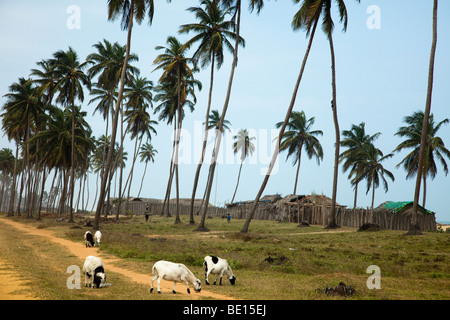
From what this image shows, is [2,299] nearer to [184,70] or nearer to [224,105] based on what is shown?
[224,105]

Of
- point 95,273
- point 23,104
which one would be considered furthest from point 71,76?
point 95,273

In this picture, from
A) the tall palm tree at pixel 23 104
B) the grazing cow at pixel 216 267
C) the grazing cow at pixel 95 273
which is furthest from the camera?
the tall palm tree at pixel 23 104

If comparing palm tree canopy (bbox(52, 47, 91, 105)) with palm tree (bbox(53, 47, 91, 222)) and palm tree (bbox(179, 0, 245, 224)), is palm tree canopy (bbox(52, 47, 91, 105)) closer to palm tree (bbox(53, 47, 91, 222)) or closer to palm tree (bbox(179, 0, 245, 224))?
palm tree (bbox(53, 47, 91, 222))

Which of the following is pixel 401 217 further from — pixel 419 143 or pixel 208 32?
pixel 208 32

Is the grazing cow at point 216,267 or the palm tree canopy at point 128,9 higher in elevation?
the palm tree canopy at point 128,9

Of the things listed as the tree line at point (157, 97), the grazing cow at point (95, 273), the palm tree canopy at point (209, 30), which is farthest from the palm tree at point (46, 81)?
the grazing cow at point (95, 273)

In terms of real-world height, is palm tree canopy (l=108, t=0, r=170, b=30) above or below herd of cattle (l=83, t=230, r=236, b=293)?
above

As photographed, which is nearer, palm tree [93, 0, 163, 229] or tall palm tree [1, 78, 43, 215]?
palm tree [93, 0, 163, 229]
